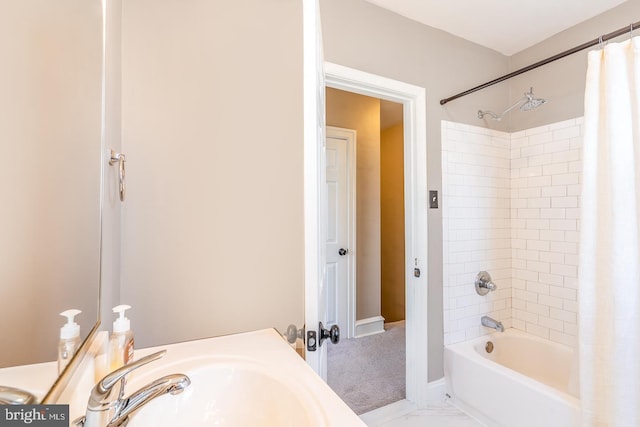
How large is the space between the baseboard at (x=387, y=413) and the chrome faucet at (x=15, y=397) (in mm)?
1716

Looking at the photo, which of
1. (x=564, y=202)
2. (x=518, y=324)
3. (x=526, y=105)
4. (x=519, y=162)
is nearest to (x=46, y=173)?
(x=526, y=105)

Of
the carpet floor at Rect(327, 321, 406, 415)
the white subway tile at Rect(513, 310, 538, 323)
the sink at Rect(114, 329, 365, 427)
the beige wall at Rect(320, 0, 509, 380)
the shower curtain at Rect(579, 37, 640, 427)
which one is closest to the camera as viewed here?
the sink at Rect(114, 329, 365, 427)

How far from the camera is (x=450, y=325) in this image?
1836 millimetres

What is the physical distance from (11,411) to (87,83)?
68 centimetres

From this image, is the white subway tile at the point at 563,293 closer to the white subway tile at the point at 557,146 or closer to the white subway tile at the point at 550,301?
the white subway tile at the point at 550,301

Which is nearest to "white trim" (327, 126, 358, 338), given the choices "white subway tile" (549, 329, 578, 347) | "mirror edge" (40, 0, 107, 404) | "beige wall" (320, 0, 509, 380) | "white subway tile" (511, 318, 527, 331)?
"beige wall" (320, 0, 509, 380)

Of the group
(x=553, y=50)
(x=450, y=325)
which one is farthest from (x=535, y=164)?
(x=450, y=325)

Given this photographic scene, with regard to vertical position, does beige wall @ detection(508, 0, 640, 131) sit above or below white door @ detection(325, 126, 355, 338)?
above

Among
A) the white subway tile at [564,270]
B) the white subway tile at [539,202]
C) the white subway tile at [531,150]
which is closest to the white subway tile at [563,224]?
the white subway tile at [539,202]

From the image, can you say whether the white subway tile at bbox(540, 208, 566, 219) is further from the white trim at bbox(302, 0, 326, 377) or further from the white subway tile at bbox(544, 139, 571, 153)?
the white trim at bbox(302, 0, 326, 377)

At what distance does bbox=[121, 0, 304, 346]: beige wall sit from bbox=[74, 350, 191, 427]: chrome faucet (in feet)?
1.90

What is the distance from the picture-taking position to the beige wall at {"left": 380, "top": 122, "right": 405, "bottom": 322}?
329 centimetres

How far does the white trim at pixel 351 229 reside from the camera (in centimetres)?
266

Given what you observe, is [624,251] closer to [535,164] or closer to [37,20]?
[535,164]
